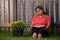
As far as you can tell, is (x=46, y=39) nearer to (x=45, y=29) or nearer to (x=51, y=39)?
(x=51, y=39)

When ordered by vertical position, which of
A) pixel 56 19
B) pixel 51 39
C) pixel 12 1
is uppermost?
pixel 12 1

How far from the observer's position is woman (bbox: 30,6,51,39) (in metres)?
8.20

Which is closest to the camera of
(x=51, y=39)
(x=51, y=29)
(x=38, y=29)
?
(x=51, y=39)

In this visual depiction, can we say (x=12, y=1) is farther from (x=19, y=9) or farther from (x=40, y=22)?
(x=40, y=22)

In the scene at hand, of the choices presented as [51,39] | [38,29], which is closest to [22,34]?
[38,29]

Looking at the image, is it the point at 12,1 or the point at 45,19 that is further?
the point at 12,1

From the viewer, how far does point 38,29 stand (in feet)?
27.1

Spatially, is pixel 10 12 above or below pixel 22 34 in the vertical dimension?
above

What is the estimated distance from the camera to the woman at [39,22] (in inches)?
323

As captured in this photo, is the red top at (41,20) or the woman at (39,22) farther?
the red top at (41,20)

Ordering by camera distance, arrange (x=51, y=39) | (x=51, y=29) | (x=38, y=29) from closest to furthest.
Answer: (x=51, y=39)
(x=38, y=29)
(x=51, y=29)

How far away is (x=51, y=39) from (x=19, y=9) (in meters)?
2.21

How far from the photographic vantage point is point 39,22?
8.48 metres

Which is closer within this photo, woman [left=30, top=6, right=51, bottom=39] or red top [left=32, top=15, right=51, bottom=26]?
woman [left=30, top=6, right=51, bottom=39]
